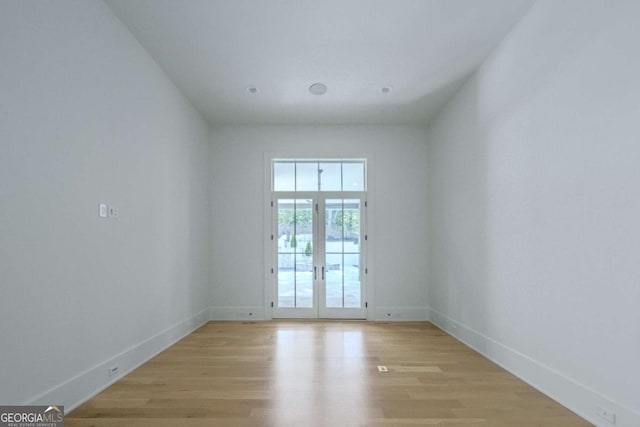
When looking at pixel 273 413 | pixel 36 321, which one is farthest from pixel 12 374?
pixel 273 413

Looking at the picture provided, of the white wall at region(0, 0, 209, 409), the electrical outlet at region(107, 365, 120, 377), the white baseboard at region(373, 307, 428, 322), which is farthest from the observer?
the white baseboard at region(373, 307, 428, 322)

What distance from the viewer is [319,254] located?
18.0 feet

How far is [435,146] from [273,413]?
168 inches

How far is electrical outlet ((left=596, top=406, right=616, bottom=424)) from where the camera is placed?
2.08 m

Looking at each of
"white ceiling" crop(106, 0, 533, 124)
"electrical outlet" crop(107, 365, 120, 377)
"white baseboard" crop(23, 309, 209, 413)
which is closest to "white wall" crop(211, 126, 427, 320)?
"white ceiling" crop(106, 0, 533, 124)

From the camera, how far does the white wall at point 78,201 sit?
199 centimetres

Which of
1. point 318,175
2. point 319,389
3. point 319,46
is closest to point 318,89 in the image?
point 319,46

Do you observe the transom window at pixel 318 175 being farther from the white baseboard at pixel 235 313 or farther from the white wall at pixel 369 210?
the white baseboard at pixel 235 313

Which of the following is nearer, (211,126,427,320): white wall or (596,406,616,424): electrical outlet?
(596,406,616,424): electrical outlet

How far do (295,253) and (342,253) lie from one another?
74cm

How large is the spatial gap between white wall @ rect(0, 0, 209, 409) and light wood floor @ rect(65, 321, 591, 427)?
408mm

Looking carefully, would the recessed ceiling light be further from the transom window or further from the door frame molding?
the transom window

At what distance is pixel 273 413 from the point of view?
7.72 feet

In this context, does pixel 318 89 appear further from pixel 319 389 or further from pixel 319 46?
pixel 319 389
